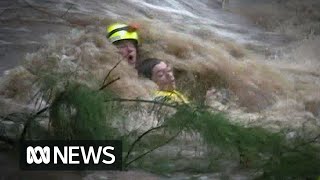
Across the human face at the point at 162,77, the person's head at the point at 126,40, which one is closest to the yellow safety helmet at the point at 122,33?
the person's head at the point at 126,40

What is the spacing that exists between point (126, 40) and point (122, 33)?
0.30 feet

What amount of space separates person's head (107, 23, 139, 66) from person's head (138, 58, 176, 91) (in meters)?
0.25

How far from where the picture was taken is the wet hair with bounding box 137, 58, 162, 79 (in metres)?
5.89

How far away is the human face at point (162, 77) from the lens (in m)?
5.75

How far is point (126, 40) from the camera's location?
632cm

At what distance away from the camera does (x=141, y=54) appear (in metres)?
Result: 6.58

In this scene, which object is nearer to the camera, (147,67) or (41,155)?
(41,155)

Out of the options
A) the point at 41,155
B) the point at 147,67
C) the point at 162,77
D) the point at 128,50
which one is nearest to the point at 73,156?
the point at 41,155

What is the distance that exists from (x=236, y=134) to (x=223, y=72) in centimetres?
319

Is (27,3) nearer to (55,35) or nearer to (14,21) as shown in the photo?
(14,21)

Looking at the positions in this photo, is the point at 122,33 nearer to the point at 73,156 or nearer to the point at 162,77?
the point at 162,77

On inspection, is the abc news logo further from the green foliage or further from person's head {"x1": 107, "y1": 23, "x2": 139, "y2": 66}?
person's head {"x1": 107, "y1": 23, "x2": 139, "y2": 66}

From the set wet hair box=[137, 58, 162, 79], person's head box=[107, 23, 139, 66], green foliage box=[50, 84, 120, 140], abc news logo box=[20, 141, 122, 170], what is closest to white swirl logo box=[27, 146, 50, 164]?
abc news logo box=[20, 141, 122, 170]

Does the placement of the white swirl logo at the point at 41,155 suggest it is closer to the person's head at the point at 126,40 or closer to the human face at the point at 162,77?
the human face at the point at 162,77
